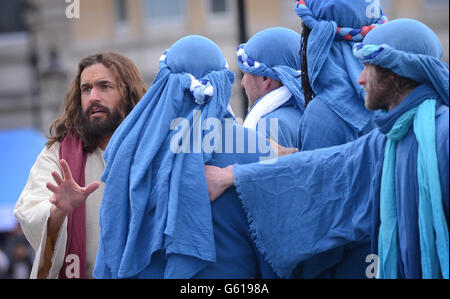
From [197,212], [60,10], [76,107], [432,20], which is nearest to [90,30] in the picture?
[60,10]

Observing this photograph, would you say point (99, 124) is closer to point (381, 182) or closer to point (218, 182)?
point (218, 182)

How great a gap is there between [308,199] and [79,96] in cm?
170

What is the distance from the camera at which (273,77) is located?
4.84 meters

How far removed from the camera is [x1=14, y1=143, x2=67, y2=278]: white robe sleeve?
4.44 meters

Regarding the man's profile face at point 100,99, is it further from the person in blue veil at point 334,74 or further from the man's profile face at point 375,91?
the man's profile face at point 375,91

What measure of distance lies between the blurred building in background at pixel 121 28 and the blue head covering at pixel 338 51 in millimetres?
12475

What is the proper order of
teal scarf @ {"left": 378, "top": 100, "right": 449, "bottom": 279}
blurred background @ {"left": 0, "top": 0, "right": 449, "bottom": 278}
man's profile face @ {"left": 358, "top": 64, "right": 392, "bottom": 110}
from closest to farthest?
teal scarf @ {"left": 378, "top": 100, "right": 449, "bottom": 279} → man's profile face @ {"left": 358, "top": 64, "right": 392, "bottom": 110} → blurred background @ {"left": 0, "top": 0, "right": 449, "bottom": 278}

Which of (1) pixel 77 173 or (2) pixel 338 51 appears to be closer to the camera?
(2) pixel 338 51

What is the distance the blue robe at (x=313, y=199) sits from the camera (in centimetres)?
363

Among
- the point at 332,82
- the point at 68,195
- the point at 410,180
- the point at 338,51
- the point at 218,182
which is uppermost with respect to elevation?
the point at 338,51

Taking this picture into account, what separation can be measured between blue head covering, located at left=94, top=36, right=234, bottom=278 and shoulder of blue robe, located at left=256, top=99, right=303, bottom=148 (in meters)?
0.59

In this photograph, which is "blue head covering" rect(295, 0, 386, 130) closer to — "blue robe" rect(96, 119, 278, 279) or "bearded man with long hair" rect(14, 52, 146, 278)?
"blue robe" rect(96, 119, 278, 279)

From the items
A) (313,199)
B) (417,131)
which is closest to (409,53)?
(417,131)

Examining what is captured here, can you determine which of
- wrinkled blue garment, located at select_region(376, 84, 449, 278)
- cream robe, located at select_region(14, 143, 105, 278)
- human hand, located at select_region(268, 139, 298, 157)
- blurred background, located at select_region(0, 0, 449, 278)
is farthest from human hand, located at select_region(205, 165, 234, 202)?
blurred background, located at select_region(0, 0, 449, 278)
